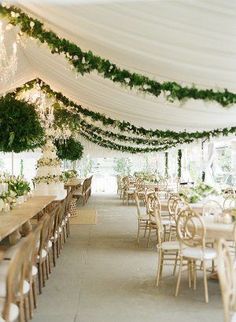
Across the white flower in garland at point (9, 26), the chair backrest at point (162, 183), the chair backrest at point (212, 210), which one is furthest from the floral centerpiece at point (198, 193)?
the chair backrest at point (162, 183)

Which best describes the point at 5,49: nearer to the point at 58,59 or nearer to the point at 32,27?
the point at 58,59

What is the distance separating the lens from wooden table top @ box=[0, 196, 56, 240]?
5008 millimetres

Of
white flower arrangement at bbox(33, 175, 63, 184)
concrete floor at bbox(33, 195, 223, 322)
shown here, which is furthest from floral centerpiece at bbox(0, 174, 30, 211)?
white flower arrangement at bbox(33, 175, 63, 184)

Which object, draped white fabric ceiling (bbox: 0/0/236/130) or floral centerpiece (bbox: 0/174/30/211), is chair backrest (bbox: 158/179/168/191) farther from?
draped white fabric ceiling (bbox: 0/0/236/130)

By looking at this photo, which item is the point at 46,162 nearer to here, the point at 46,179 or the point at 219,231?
the point at 46,179

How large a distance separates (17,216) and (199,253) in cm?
238

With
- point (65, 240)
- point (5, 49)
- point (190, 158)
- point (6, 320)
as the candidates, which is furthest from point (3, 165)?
point (6, 320)

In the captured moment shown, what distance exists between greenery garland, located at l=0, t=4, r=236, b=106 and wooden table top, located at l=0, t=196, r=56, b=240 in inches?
73.8

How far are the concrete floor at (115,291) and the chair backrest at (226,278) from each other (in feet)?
4.15

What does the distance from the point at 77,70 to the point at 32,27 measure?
70 centimetres

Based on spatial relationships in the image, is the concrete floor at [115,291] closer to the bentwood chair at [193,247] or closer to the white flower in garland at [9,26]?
the bentwood chair at [193,247]

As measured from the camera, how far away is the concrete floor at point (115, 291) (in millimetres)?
4734

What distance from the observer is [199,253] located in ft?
17.5

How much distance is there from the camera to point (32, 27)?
208 inches
